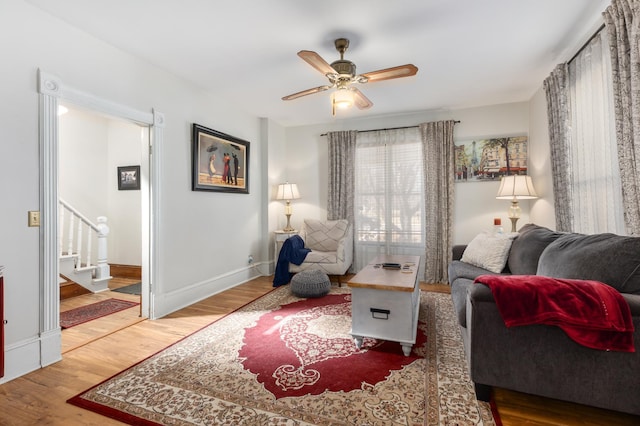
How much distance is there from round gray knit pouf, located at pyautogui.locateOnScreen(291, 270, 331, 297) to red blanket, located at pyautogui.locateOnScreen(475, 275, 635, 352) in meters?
2.35

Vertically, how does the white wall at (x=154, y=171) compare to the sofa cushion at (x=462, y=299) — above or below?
above

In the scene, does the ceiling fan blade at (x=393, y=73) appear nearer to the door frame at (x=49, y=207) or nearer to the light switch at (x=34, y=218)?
the door frame at (x=49, y=207)

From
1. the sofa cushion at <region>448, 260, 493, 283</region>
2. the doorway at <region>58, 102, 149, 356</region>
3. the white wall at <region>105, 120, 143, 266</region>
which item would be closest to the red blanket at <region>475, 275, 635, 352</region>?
the sofa cushion at <region>448, 260, 493, 283</region>

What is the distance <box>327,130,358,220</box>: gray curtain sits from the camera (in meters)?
4.98

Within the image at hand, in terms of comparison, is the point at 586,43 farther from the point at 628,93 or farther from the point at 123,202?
the point at 123,202

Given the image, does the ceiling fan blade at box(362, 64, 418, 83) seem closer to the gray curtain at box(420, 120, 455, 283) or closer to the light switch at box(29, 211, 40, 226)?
the gray curtain at box(420, 120, 455, 283)

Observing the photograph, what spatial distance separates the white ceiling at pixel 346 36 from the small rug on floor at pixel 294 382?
2.57 meters

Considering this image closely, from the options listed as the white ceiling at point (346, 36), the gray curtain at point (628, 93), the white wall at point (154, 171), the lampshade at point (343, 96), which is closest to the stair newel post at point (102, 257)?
the white wall at point (154, 171)

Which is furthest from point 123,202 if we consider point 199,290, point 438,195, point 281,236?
point 438,195

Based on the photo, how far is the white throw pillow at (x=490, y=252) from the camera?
9.48 ft

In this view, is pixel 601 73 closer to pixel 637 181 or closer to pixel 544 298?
pixel 637 181

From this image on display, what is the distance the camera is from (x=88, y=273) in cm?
407

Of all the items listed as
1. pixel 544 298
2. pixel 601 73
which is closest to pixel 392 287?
pixel 544 298

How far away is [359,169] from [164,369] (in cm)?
383
